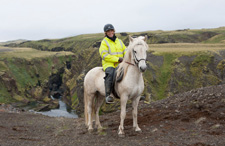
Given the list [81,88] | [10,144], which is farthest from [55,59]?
[10,144]

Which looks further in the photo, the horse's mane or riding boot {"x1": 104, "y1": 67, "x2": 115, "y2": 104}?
riding boot {"x1": 104, "y1": 67, "x2": 115, "y2": 104}

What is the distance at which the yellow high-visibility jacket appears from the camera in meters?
9.62

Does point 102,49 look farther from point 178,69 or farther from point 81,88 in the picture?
point 81,88

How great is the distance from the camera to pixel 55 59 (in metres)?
121

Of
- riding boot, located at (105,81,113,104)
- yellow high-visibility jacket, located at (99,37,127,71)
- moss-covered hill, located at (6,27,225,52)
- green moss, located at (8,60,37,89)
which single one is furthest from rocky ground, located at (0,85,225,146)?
green moss, located at (8,60,37,89)

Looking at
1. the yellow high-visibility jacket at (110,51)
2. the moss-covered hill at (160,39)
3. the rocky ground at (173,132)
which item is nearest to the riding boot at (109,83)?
the yellow high-visibility jacket at (110,51)

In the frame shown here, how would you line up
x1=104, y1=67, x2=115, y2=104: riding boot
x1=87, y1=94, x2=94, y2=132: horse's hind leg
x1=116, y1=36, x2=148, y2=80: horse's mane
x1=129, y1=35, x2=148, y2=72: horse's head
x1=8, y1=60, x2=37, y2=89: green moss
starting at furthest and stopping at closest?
x1=8, y1=60, x2=37, y2=89: green moss
x1=87, y1=94, x2=94, y2=132: horse's hind leg
x1=104, y1=67, x2=115, y2=104: riding boot
x1=116, y1=36, x2=148, y2=80: horse's mane
x1=129, y1=35, x2=148, y2=72: horse's head

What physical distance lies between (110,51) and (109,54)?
0.60 feet

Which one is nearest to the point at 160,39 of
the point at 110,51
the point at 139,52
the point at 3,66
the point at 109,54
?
the point at 3,66

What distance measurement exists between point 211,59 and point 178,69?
6.70 meters

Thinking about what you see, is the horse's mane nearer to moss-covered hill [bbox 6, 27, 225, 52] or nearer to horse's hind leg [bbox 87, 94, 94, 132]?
horse's hind leg [bbox 87, 94, 94, 132]

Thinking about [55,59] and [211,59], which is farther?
[55,59]

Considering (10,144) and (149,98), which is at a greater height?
(10,144)

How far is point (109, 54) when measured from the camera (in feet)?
31.7
